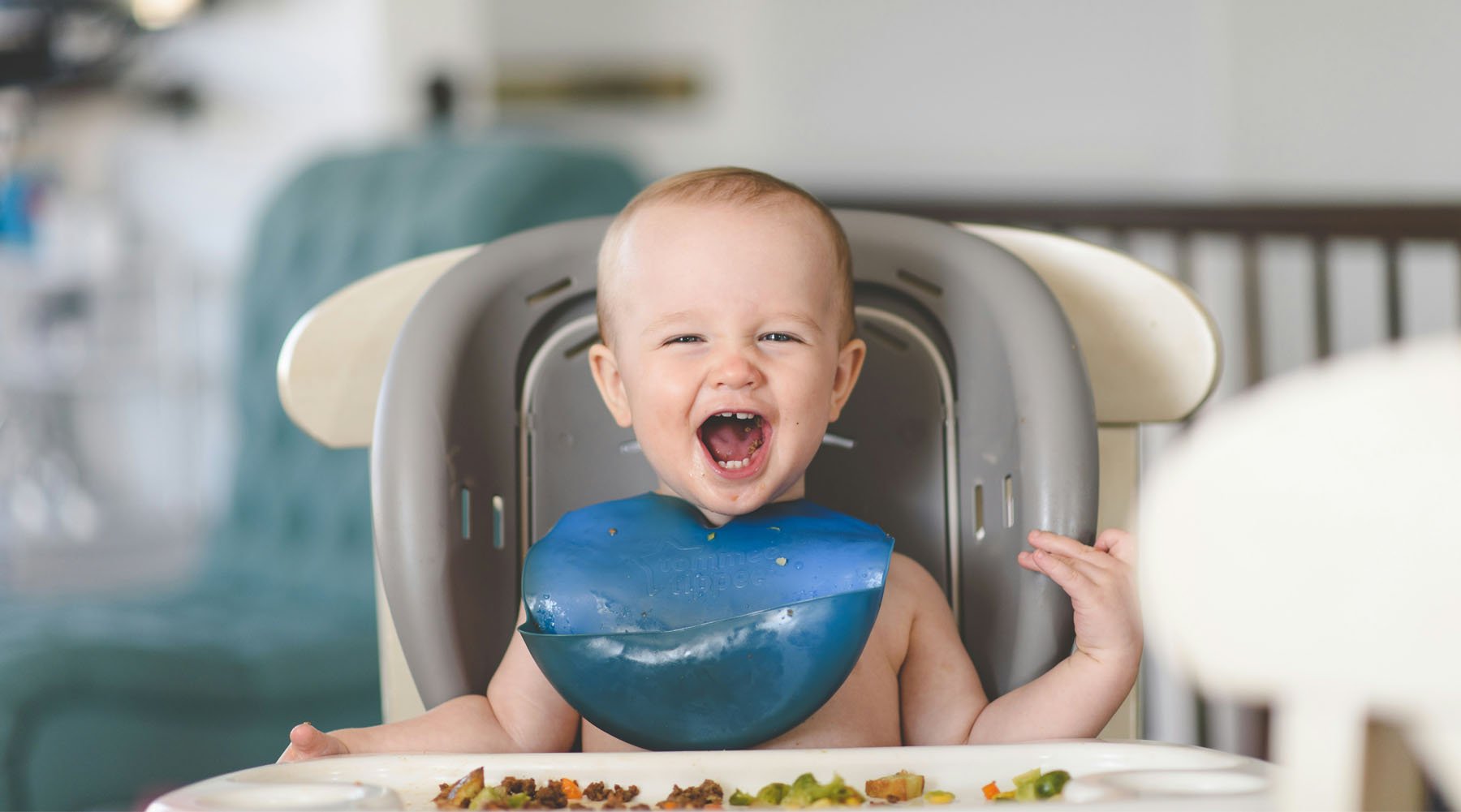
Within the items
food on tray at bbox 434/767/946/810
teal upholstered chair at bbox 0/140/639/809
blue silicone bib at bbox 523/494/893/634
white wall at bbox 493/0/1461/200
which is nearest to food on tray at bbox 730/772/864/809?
food on tray at bbox 434/767/946/810

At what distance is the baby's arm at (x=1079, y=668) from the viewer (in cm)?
65

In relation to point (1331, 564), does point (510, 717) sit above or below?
below

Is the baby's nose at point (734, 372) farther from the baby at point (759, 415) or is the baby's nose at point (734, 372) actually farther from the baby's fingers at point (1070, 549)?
the baby's fingers at point (1070, 549)

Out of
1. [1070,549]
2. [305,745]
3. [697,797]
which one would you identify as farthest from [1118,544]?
[305,745]

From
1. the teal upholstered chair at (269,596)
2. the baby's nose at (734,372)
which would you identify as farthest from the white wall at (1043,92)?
Answer: the baby's nose at (734,372)

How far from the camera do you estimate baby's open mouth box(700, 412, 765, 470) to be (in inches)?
25.9

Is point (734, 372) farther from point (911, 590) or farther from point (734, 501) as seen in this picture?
point (911, 590)

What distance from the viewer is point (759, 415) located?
25.7 inches

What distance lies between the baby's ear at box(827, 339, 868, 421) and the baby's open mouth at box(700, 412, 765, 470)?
0.19 feet

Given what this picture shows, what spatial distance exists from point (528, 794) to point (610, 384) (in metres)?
0.26

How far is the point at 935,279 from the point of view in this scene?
0.76m

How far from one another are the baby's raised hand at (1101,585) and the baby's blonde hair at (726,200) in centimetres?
16

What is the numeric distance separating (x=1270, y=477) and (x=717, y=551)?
0.43 m

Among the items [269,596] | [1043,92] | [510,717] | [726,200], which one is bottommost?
[269,596]
